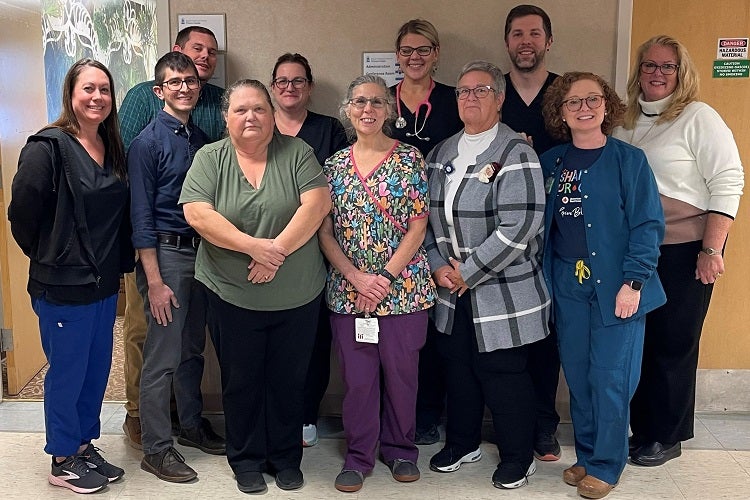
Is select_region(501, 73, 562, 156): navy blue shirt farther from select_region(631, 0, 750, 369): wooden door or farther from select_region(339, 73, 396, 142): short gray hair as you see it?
select_region(631, 0, 750, 369): wooden door

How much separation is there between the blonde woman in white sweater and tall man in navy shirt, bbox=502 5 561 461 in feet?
1.20

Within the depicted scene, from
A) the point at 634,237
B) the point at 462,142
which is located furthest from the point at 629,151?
the point at 462,142

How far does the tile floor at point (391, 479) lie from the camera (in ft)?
10.3

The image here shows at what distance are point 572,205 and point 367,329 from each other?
37.0 inches

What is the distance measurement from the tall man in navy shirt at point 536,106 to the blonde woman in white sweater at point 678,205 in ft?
1.20

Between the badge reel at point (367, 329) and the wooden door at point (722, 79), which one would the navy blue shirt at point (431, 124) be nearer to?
the badge reel at point (367, 329)

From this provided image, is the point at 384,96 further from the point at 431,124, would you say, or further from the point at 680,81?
the point at 680,81

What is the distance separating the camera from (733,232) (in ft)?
12.9

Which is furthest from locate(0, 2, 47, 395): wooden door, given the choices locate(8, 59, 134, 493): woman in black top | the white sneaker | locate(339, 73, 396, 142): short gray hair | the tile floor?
locate(339, 73, 396, 142): short gray hair

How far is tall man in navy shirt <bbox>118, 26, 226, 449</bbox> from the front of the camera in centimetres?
337

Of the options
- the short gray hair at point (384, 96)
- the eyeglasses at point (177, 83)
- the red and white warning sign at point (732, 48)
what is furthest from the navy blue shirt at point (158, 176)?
the red and white warning sign at point (732, 48)

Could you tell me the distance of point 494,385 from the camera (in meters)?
3.12

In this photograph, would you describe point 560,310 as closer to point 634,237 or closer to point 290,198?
point 634,237

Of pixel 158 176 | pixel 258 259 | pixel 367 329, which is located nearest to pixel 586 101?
pixel 367 329
